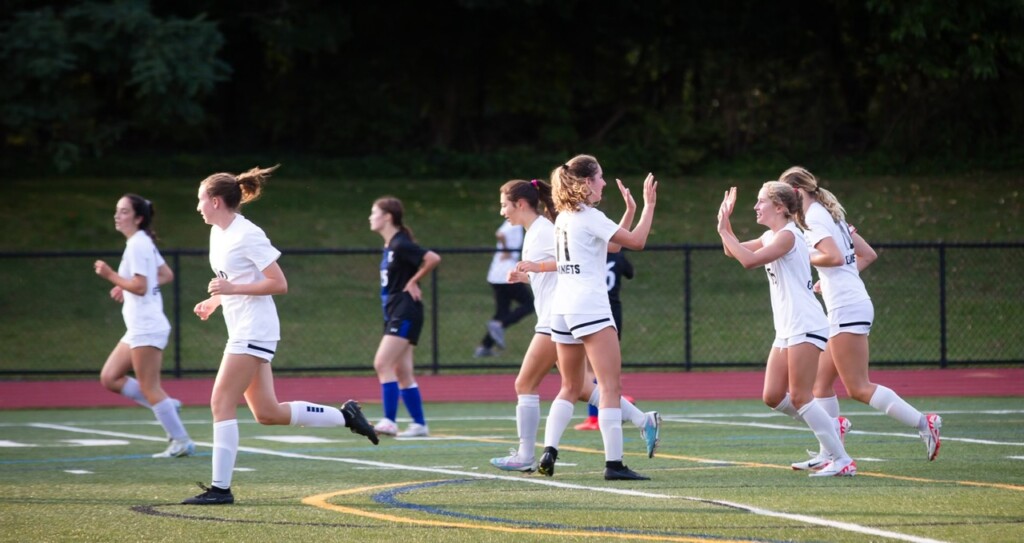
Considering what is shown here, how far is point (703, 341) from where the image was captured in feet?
70.1

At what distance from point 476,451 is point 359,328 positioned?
1120 cm

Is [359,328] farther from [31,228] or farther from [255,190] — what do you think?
[255,190]

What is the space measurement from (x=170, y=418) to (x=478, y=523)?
187 inches

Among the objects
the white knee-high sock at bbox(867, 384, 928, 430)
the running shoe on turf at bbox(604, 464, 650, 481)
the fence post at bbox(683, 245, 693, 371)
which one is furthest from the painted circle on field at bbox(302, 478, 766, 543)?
the fence post at bbox(683, 245, 693, 371)

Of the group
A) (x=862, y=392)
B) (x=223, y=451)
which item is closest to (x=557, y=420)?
(x=862, y=392)

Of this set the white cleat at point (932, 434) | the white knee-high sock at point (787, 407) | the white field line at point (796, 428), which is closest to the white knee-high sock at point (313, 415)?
the white knee-high sock at point (787, 407)

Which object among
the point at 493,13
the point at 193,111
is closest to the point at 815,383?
the point at 193,111

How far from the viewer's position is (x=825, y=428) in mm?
9188

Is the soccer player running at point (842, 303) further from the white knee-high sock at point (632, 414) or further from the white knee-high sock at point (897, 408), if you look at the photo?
the white knee-high sock at point (632, 414)

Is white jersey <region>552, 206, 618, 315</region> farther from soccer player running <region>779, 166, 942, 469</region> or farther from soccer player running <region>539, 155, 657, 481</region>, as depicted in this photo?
soccer player running <region>779, 166, 942, 469</region>

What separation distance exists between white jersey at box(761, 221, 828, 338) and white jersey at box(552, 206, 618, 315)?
1.07 meters

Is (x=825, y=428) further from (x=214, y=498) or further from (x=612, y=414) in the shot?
(x=214, y=498)

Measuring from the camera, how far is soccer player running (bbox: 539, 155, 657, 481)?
8.86m

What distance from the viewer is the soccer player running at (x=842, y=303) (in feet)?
30.3
